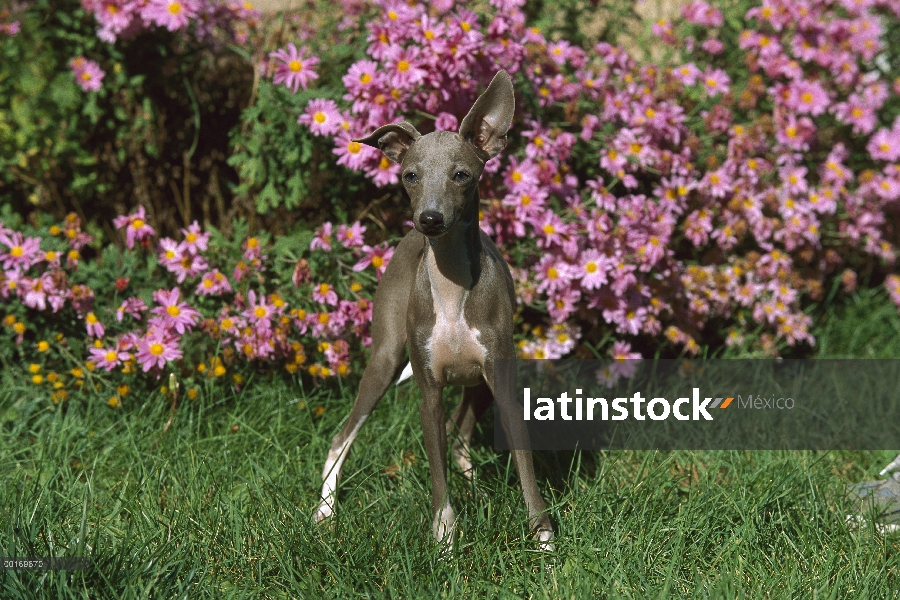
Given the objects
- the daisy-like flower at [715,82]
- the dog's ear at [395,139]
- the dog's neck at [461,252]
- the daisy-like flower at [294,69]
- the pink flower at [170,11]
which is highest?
the pink flower at [170,11]

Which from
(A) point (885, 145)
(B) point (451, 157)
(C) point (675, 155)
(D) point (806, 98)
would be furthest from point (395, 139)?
(A) point (885, 145)

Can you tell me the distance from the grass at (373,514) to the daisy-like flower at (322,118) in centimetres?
104

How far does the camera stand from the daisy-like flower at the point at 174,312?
326cm

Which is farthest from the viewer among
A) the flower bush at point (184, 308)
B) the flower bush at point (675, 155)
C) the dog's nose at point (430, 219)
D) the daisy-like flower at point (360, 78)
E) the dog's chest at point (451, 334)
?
the flower bush at point (675, 155)

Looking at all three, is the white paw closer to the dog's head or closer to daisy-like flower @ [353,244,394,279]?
the dog's head

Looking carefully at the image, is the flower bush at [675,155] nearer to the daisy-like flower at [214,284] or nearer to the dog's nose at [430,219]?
the daisy-like flower at [214,284]

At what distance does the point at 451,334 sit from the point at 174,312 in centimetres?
137

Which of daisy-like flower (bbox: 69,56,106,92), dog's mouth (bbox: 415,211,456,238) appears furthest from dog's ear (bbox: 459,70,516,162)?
daisy-like flower (bbox: 69,56,106,92)

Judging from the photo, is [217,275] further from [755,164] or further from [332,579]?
[755,164]

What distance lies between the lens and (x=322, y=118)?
347 centimetres

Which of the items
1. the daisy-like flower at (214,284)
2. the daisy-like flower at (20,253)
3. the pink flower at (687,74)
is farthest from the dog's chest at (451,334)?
the pink flower at (687,74)

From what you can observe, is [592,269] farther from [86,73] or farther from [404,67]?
[86,73]

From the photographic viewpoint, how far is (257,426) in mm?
3242

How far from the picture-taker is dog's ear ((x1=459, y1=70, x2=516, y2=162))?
230 cm
